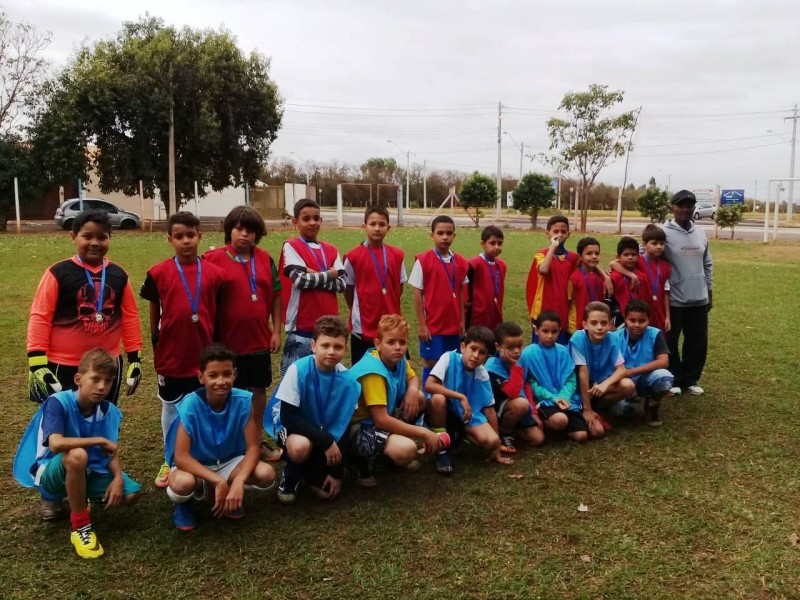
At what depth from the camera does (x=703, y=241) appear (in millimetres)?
5793

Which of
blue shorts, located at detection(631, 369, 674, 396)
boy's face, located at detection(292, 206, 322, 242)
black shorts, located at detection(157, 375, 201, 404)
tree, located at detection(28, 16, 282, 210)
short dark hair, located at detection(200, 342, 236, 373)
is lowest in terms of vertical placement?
blue shorts, located at detection(631, 369, 674, 396)

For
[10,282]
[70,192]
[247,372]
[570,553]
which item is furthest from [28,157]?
[570,553]

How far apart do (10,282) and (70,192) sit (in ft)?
88.1

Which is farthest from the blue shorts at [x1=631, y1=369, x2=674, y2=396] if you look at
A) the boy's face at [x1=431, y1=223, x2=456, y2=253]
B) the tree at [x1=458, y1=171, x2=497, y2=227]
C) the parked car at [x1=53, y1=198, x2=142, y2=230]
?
the tree at [x1=458, y1=171, x2=497, y2=227]

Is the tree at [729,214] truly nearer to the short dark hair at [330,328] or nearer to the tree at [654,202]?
the tree at [654,202]

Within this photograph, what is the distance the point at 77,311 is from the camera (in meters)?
3.59

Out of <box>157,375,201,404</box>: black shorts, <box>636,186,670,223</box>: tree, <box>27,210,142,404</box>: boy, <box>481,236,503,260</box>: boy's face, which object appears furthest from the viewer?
<box>636,186,670,223</box>: tree

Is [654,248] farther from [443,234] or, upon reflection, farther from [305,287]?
[305,287]

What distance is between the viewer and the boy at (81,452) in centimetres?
319

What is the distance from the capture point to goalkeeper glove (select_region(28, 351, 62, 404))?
3.37 meters

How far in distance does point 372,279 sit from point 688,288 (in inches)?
113

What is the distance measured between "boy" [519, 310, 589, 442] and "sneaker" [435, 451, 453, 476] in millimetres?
925

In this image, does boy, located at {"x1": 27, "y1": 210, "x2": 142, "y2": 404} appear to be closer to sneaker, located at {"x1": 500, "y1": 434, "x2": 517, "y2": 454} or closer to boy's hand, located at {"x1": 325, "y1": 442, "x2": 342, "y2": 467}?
boy's hand, located at {"x1": 325, "y1": 442, "x2": 342, "y2": 467}

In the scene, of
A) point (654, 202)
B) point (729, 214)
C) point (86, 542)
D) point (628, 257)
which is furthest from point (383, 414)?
point (654, 202)
